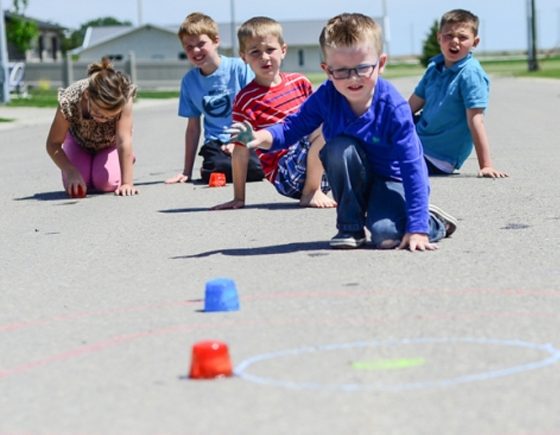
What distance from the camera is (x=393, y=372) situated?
170 inches

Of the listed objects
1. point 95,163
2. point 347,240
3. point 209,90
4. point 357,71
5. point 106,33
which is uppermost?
point 106,33

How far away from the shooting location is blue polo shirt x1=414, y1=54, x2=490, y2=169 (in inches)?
431

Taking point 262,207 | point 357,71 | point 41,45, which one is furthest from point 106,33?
point 357,71

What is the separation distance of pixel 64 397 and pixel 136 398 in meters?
0.25

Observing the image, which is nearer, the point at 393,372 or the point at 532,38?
the point at 393,372

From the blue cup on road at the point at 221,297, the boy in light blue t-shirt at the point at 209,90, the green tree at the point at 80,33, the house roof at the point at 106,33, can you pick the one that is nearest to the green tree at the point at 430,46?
the house roof at the point at 106,33

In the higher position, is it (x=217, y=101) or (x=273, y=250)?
(x=217, y=101)

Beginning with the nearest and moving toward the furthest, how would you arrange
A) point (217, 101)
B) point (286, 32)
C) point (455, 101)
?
point (455, 101)
point (217, 101)
point (286, 32)

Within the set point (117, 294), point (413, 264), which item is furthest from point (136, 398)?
point (413, 264)

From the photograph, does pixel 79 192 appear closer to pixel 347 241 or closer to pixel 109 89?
pixel 109 89

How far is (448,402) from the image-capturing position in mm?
3941

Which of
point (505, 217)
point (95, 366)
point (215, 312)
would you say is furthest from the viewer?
point (505, 217)

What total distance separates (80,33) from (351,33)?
562 feet

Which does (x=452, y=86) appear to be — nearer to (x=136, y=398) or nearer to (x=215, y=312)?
(x=215, y=312)
